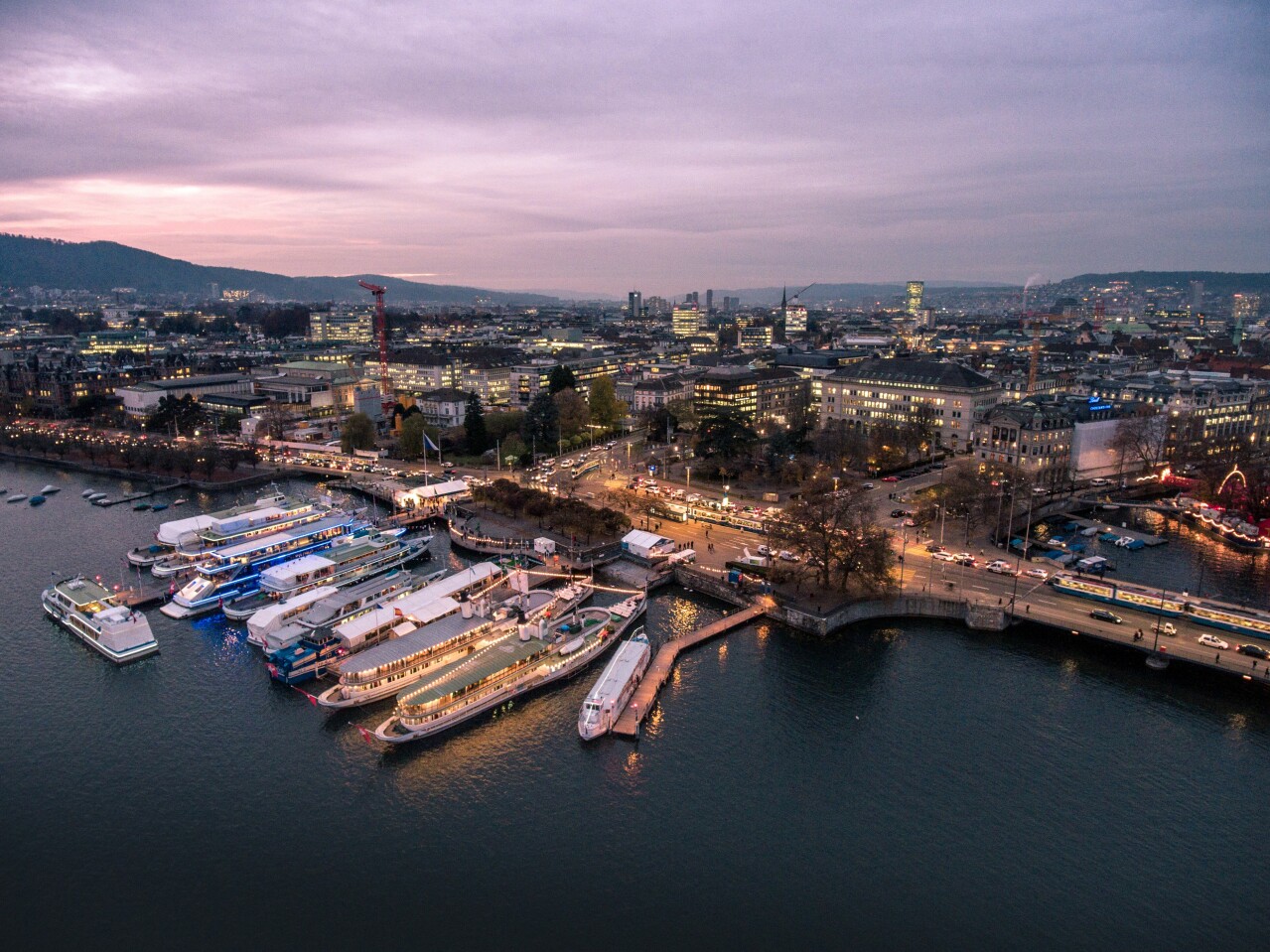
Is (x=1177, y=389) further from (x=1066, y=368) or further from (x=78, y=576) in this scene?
(x=78, y=576)

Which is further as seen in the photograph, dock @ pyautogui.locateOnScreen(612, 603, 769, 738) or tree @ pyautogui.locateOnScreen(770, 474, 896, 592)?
tree @ pyautogui.locateOnScreen(770, 474, 896, 592)

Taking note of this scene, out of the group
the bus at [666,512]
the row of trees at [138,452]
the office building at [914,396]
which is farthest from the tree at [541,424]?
the office building at [914,396]

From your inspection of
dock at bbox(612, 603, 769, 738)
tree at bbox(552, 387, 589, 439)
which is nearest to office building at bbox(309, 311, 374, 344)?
tree at bbox(552, 387, 589, 439)

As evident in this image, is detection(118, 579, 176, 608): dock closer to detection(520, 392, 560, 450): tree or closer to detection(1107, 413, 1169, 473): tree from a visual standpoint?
detection(520, 392, 560, 450): tree

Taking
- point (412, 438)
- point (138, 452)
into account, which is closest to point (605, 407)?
point (412, 438)

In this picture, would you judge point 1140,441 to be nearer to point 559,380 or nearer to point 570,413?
point 570,413
